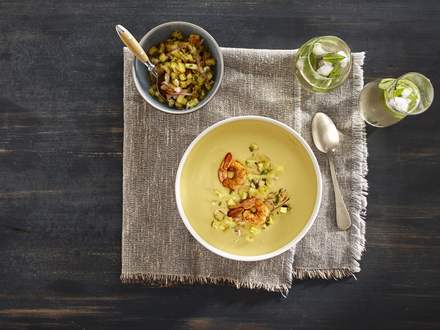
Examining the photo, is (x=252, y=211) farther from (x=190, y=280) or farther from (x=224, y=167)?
(x=190, y=280)

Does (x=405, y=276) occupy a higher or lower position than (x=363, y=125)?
lower

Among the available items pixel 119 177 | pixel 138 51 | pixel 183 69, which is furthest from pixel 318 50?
pixel 119 177

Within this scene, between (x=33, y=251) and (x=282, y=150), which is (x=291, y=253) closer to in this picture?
(x=282, y=150)

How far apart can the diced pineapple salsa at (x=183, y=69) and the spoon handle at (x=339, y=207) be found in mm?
373

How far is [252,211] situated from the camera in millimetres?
1106

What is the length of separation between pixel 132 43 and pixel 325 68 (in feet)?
1.48

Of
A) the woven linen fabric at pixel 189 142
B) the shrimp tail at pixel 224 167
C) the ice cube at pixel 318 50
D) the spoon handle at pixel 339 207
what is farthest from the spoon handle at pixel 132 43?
the spoon handle at pixel 339 207

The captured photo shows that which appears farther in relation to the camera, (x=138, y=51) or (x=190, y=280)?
(x=190, y=280)

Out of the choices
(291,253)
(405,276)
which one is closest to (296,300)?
(291,253)

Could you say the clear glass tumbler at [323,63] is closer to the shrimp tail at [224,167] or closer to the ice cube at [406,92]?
the ice cube at [406,92]

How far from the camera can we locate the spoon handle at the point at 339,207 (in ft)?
3.87

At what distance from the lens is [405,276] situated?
4.11 feet

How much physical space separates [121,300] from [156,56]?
0.65 m

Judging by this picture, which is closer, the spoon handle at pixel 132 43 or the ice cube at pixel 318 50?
the spoon handle at pixel 132 43
